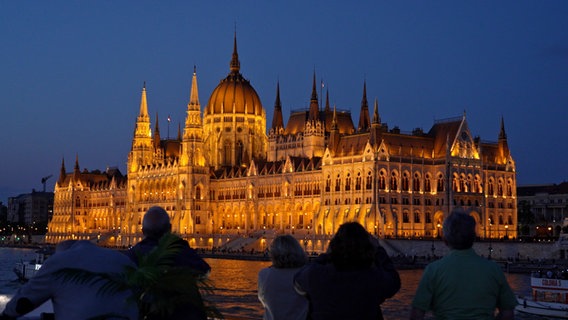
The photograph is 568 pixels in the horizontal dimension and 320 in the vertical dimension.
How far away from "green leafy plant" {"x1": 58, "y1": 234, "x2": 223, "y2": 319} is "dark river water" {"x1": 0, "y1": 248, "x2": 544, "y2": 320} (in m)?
27.5

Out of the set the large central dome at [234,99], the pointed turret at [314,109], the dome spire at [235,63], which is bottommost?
the pointed turret at [314,109]

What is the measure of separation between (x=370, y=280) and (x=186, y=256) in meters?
2.19

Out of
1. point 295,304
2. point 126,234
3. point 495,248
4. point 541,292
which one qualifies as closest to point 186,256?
point 295,304

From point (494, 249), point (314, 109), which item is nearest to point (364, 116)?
point (314, 109)

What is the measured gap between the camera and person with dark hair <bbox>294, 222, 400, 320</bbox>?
9117mm

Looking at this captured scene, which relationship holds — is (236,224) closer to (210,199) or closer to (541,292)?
(210,199)

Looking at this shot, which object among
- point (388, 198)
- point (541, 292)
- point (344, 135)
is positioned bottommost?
point (541, 292)

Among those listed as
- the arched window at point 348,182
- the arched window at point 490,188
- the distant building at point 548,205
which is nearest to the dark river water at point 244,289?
the arched window at point 348,182

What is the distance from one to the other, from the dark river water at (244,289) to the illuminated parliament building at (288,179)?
53.2 feet

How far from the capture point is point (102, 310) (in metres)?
8.71

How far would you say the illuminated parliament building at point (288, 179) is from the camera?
375ft

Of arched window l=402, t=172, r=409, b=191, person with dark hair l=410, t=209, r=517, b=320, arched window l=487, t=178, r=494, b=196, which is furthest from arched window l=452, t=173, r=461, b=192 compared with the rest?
person with dark hair l=410, t=209, r=517, b=320

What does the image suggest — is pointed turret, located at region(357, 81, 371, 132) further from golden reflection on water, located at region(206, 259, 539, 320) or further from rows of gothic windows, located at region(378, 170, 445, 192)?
golden reflection on water, located at region(206, 259, 539, 320)

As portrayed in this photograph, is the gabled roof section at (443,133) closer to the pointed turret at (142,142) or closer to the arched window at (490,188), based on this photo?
the arched window at (490,188)
